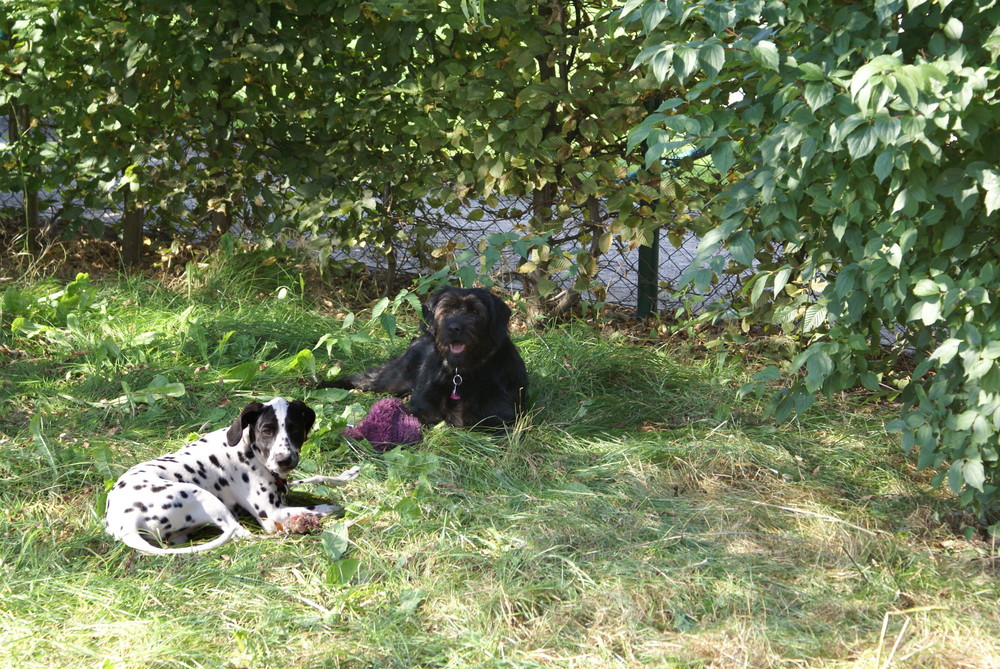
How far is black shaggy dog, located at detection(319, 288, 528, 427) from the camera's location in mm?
4934

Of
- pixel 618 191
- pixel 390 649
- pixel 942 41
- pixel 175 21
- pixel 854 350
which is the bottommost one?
pixel 390 649

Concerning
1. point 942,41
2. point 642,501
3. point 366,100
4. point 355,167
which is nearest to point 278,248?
point 355,167

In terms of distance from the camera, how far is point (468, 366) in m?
4.98

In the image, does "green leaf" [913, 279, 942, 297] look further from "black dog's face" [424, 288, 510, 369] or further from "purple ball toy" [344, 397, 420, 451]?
"purple ball toy" [344, 397, 420, 451]

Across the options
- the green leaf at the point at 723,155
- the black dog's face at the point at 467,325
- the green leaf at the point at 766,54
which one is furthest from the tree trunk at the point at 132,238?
the green leaf at the point at 766,54

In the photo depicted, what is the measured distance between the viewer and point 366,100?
6.28m

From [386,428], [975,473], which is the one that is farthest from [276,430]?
[975,473]

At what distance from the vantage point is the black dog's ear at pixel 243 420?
12.8 ft

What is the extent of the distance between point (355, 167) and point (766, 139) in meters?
3.72

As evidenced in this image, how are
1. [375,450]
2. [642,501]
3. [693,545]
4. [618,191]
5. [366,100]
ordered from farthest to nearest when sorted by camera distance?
[366,100] < [618,191] < [375,450] < [642,501] < [693,545]

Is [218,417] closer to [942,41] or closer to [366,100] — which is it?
[366,100]

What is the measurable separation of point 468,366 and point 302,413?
3.92 feet

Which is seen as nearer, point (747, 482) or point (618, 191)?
point (747, 482)

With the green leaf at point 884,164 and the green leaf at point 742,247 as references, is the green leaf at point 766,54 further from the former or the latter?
the green leaf at point 742,247
